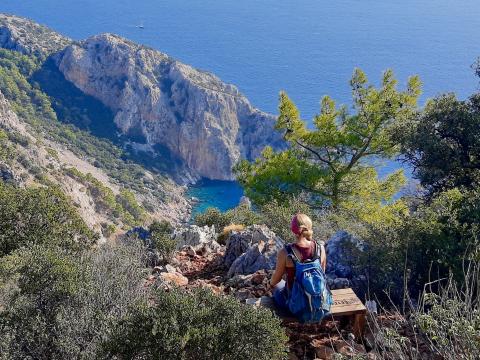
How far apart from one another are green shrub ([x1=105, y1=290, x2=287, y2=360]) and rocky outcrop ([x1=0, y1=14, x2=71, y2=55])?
98142mm

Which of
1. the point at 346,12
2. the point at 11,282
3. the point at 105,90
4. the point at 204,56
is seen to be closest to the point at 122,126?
the point at 105,90

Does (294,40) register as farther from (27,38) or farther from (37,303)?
(37,303)

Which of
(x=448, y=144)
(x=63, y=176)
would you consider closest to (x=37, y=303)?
(x=448, y=144)

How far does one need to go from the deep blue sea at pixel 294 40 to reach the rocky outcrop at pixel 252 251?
7646 cm

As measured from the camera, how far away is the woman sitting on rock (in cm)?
434

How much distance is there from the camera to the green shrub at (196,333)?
3.77m

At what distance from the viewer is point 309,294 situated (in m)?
4.33

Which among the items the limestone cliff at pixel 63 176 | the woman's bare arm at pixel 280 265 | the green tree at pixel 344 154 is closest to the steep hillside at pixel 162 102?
the limestone cliff at pixel 63 176

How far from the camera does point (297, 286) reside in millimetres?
4395

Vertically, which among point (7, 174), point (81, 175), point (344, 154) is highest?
point (81, 175)

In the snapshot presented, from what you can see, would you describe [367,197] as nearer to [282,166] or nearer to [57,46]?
[282,166]

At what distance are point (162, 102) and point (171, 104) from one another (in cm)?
207

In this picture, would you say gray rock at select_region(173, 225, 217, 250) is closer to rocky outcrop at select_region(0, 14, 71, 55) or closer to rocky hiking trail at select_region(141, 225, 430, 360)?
rocky hiking trail at select_region(141, 225, 430, 360)

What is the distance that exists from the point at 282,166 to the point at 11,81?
263 feet
